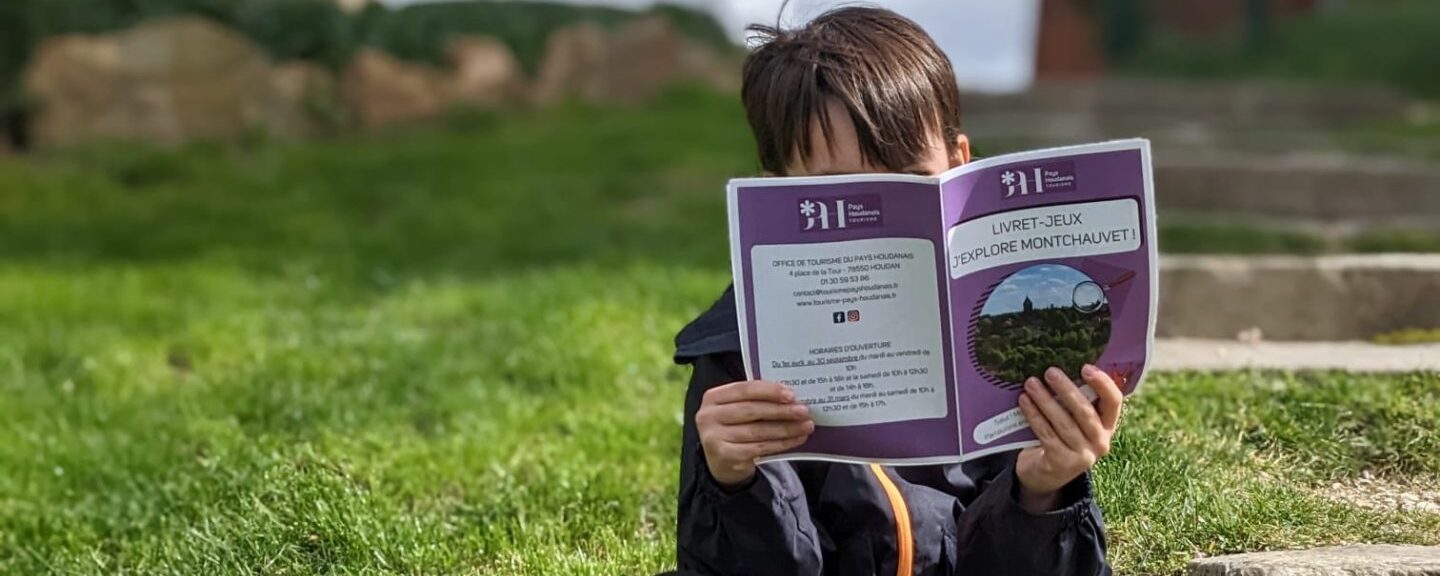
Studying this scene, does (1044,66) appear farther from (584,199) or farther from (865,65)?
(865,65)

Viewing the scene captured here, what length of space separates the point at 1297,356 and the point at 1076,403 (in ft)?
4.68

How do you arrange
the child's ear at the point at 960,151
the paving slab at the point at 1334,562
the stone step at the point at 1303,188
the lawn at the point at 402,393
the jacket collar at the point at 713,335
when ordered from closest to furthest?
the paving slab at the point at 1334,562 < the jacket collar at the point at 713,335 < the child's ear at the point at 960,151 < the lawn at the point at 402,393 < the stone step at the point at 1303,188

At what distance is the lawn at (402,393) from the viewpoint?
2.33 metres

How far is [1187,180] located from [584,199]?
100 inches

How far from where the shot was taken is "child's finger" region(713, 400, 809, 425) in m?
1.66

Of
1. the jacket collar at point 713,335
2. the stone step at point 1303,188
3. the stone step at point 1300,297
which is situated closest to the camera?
the jacket collar at point 713,335

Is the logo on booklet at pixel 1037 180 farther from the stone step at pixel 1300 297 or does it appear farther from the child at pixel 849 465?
the stone step at pixel 1300 297

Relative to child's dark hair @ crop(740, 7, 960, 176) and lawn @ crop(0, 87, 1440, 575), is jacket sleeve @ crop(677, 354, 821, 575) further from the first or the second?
lawn @ crop(0, 87, 1440, 575)

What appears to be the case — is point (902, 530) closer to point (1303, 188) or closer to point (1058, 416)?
point (1058, 416)

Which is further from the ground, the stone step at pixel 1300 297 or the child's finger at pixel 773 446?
the child's finger at pixel 773 446

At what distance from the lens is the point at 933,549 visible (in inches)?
73.5

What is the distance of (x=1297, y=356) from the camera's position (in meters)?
2.87

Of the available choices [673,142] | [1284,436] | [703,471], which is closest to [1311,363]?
[1284,436]

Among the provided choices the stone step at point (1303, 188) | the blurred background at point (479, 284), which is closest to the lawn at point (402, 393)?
the blurred background at point (479, 284)
